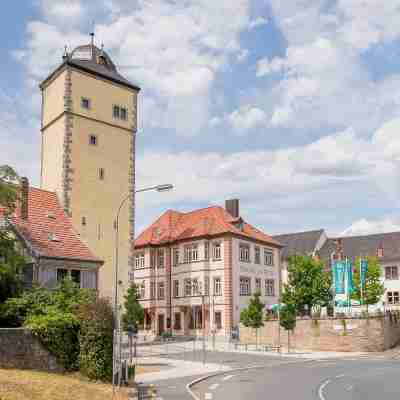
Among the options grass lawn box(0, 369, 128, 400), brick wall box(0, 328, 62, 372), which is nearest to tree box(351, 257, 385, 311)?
brick wall box(0, 328, 62, 372)

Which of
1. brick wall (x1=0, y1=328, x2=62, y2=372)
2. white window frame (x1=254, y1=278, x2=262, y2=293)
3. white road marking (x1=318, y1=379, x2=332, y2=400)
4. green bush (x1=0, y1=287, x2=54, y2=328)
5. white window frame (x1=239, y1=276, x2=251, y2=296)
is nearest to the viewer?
white road marking (x1=318, y1=379, x2=332, y2=400)

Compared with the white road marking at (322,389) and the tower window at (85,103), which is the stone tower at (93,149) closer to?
the tower window at (85,103)

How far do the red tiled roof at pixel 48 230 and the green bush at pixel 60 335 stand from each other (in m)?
11.4

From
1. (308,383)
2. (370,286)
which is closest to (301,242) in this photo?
(370,286)

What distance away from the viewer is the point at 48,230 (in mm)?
36062

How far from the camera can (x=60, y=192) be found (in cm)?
4106

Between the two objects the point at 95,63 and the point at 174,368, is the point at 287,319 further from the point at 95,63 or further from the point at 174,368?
the point at 95,63

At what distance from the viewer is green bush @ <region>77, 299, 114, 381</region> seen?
21.0 m

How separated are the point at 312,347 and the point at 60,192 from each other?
924 inches

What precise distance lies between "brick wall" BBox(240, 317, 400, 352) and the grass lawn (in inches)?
A: 1161

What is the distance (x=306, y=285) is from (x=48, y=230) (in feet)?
94.8

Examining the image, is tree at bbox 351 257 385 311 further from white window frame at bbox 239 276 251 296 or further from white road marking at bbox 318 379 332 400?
white road marking at bbox 318 379 332 400

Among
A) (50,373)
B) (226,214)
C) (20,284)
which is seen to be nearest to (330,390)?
(50,373)

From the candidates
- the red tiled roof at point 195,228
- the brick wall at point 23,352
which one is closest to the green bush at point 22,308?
the brick wall at point 23,352
